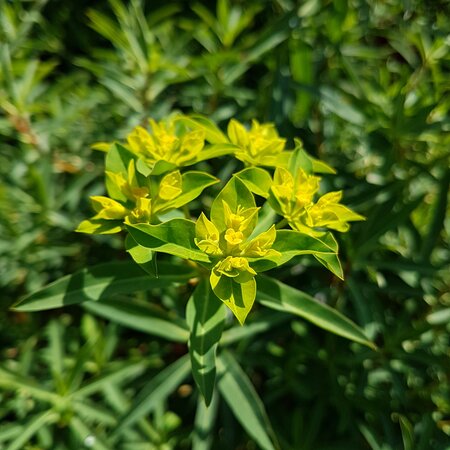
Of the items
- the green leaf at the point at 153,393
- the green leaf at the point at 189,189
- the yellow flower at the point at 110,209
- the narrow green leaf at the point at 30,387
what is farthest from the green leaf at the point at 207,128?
the narrow green leaf at the point at 30,387

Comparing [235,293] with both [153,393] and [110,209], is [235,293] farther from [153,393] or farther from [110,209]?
[153,393]

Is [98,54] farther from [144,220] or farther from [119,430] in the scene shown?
[119,430]

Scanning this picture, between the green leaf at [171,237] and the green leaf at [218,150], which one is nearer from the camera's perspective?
the green leaf at [171,237]

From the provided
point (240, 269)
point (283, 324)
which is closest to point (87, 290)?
point (240, 269)

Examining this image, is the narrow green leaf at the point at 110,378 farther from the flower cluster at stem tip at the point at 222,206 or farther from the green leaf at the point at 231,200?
the green leaf at the point at 231,200

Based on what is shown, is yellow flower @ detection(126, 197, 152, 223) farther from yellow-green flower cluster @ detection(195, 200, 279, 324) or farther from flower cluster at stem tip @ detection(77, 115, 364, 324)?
yellow-green flower cluster @ detection(195, 200, 279, 324)

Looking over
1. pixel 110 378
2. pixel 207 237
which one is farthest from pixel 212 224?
pixel 110 378

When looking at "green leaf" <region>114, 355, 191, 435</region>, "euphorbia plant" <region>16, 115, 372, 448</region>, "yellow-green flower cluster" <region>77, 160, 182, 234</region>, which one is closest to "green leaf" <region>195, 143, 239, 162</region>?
"euphorbia plant" <region>16, 115, 372, 448</region>

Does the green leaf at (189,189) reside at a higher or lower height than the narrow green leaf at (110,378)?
higher
